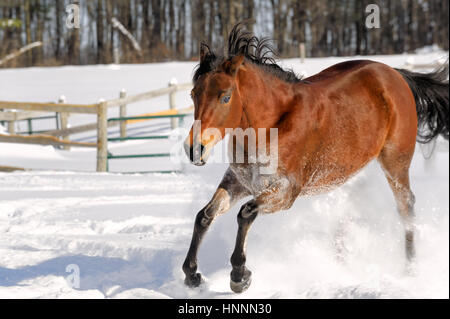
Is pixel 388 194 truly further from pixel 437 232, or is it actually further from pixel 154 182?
pixel 154 182

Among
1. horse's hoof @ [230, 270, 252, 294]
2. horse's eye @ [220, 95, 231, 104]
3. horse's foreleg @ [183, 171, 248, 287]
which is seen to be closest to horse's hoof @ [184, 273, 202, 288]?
horse's foreleg @ [183, 171, 248, 287]

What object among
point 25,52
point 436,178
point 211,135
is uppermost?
point 25,52

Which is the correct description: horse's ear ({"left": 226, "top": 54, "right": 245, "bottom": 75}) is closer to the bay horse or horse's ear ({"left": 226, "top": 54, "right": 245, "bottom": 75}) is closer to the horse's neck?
the bay horse

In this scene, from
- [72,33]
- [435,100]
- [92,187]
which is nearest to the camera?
[435,100]

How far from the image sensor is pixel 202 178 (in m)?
7.82

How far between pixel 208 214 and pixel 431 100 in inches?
110

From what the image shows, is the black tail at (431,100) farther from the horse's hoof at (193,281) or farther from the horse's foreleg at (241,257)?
the horse's hoof at (193,281)

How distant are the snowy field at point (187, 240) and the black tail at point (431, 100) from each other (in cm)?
73

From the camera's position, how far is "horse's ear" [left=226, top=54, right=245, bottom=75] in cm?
308

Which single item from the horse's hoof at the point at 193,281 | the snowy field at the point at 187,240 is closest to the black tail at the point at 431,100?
the snowy field at the point at 187,240

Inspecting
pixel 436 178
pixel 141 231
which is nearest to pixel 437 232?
pixel 141 231

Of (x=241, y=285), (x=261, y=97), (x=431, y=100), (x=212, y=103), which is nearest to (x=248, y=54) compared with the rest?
(x=261, y=97)

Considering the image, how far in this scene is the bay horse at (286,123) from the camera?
10.1 feet

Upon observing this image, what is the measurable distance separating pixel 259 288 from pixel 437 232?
→ 237 centimetres
